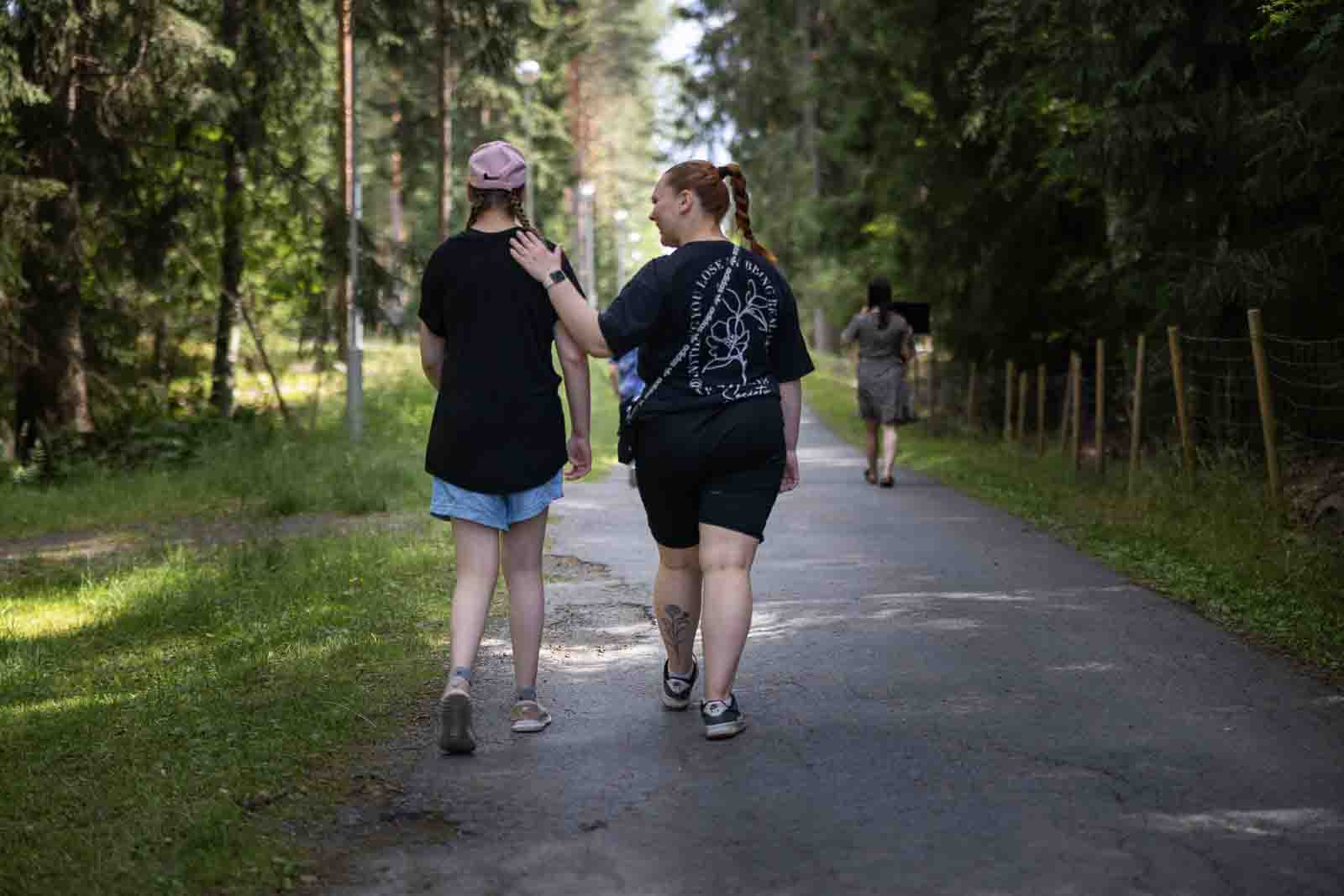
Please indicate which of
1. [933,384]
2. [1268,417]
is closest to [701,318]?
[1268,417]

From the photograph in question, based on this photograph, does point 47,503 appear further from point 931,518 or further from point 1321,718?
point 1321,718

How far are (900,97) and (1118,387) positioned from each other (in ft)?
27.9

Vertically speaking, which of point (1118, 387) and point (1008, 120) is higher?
point (1008, 120)

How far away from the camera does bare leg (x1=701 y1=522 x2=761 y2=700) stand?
561 centimetres

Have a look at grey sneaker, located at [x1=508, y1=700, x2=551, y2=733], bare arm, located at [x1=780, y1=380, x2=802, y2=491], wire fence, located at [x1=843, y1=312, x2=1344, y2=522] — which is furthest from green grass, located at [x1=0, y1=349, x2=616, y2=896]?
wire fence, located at [x1=843, y1=312, x2=1344, y2=522]

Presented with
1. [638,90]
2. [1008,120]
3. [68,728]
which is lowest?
[68,728]

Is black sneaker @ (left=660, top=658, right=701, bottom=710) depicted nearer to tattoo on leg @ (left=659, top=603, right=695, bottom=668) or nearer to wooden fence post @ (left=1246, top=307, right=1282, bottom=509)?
tattoo on leg @ (left=659, top=603, right=695, bottom=668)

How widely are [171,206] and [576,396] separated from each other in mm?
15550

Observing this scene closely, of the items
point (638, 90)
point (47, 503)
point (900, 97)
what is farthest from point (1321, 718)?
point (638, 90)

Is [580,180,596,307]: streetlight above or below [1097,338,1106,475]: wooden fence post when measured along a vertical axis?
above

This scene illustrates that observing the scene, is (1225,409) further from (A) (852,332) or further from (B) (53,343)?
(B) (53,343)

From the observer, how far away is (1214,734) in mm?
5547

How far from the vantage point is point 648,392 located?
5.64m

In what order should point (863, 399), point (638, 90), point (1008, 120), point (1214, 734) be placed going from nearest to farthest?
point (1214, 734)
point (863, 399)
point (1008, 120)
point (638, 90)
